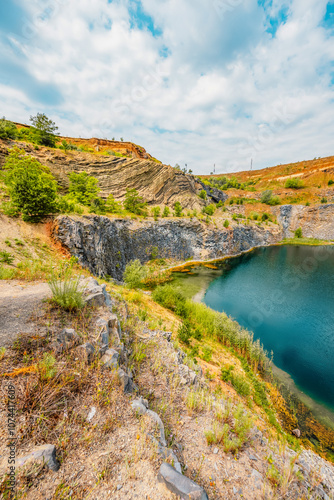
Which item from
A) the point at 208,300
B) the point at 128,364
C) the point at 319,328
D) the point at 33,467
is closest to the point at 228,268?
the point at 208,300

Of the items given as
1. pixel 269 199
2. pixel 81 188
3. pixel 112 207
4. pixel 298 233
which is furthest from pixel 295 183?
pixel 81 188

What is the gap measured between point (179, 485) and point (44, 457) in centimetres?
173

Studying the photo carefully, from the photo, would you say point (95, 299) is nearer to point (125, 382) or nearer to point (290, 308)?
point (125, 382)

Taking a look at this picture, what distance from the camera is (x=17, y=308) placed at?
4.41m

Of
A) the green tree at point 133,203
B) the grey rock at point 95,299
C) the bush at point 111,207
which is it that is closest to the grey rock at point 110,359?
the grey rock at point 95,299

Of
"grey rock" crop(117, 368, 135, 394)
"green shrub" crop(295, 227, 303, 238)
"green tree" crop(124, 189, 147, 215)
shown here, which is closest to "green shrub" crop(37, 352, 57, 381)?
"grey rock" crop(117, 368, 135, 394)

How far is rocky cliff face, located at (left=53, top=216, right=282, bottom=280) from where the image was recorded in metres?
16.5

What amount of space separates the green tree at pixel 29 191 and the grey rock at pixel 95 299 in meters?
13.0

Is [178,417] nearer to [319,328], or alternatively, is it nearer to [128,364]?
[128,364]

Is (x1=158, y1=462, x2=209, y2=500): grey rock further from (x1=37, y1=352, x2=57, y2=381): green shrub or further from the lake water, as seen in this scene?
the lake water

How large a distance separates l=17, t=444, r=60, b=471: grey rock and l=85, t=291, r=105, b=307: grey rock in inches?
130

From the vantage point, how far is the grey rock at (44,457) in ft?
7.04

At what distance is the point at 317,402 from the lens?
8.41 meters

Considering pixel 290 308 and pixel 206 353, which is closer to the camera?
pixel 206 353
